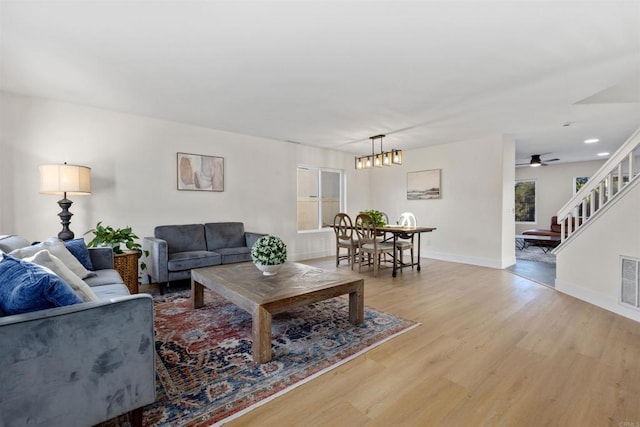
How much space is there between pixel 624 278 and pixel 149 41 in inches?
186

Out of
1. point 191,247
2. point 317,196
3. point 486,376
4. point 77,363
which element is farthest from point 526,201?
point 77,363

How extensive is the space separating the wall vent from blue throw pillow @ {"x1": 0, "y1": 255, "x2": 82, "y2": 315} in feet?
14.3

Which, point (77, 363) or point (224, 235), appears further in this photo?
point (224, 235)

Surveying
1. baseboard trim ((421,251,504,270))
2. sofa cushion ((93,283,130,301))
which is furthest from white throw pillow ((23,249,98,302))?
baseboard trim ((421,251,504,270))

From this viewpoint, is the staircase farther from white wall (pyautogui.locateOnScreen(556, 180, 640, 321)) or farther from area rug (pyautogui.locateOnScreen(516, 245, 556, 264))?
area rug (pyautogui.locateOnScreen(516, 245, 556, 264))

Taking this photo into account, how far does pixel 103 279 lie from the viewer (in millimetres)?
2488

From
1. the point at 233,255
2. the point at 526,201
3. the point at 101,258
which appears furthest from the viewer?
the point at 526,201

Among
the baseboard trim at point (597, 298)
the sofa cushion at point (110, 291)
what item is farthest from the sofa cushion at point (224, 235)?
the baseboard trim at point (597, 298)

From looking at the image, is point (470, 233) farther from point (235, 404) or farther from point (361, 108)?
point (235, 404)

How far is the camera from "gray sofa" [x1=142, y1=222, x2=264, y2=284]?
11.6ft

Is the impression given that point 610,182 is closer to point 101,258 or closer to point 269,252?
point 269,252

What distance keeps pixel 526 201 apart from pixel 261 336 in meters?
9.85

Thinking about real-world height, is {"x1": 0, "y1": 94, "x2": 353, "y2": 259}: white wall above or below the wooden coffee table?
above

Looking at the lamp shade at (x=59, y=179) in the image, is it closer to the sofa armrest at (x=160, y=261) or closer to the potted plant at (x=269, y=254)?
the sofa armrest at (x=160, y=261)
